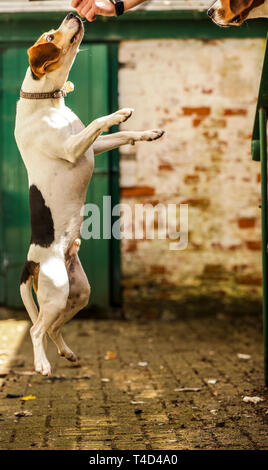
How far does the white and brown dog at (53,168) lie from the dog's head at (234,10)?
20.2 inches

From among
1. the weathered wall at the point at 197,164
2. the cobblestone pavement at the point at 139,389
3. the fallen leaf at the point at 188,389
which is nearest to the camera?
the cobblestone pavement at the point at 139,389

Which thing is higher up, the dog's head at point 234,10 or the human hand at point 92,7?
the human hand at point 92,7

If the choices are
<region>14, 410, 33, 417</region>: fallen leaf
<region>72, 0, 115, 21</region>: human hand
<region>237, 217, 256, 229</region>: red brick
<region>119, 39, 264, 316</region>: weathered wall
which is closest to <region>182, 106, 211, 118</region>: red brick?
<region>119, 39, 264, 316</region>: weathered wall

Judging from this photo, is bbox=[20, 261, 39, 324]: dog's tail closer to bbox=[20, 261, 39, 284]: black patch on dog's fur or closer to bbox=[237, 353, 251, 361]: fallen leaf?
bbox=[20, 261, 39, 284]: black patch on dog's fur

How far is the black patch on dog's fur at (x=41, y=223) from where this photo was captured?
267 cm

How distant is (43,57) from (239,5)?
2.56 ft

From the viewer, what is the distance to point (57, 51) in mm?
2660

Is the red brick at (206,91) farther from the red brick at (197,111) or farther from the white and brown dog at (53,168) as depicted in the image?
the white and brown dog at (53,168)

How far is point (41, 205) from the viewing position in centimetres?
268

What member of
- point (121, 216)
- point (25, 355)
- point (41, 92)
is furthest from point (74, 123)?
point (121, 216)

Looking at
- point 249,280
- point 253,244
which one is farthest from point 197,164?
point 249,280

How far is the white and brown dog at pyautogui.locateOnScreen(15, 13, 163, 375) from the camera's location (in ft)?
8.63

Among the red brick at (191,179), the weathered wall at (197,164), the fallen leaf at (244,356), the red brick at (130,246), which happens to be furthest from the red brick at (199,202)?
the fallen leaf at (244,356)

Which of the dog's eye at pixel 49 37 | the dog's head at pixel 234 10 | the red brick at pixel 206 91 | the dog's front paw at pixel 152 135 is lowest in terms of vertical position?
the dog's front paw at pixel 152 135
